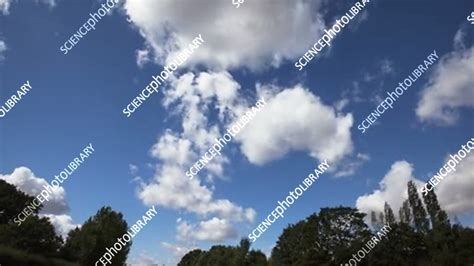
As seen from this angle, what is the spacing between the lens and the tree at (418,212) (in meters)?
96.8

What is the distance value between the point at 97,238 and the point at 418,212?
68179 mm

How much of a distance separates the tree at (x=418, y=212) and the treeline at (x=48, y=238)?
200 feet

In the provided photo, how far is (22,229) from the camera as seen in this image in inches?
1841

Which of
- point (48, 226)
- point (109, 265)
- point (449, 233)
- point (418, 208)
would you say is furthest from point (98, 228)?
point (418, 208)

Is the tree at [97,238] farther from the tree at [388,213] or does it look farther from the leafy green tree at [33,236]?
the tree at [388,213]

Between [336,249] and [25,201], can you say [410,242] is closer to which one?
[336,249]

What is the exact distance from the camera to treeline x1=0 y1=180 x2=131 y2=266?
41.7 meters

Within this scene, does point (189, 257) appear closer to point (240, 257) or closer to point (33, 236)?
point (240, 257)

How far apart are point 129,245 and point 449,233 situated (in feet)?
173

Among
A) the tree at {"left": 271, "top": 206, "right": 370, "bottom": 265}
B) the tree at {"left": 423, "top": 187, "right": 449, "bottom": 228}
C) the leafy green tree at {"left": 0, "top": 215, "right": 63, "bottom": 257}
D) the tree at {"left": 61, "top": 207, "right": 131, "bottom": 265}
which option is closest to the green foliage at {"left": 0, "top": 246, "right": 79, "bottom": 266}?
the leafy green tree at {"left": 0, "top": 215, "right": 63, "bottom": 257}

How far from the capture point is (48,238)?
49.1 metres

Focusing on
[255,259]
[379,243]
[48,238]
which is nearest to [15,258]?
[48,238]

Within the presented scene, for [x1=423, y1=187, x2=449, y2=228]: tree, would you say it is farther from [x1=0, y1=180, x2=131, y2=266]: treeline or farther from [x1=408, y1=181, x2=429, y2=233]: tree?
[x1=0, y1=180, x2=131, y2=266]: treeline

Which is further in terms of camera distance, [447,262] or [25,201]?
[25,201]
